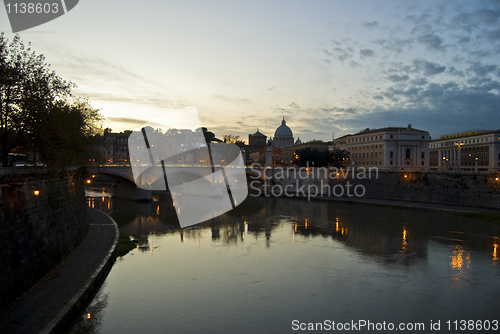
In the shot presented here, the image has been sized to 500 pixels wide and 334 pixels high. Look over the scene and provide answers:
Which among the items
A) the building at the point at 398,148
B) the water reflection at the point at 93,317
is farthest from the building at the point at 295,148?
the water reflection at the point at 93,317

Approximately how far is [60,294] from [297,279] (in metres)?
6.98

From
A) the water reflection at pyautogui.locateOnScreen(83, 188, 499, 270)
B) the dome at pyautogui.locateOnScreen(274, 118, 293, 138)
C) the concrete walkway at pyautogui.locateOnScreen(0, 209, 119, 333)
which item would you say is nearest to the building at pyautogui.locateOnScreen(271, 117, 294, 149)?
the dome at pyautogui.locateOnScreen(274, 118, 293, 138)

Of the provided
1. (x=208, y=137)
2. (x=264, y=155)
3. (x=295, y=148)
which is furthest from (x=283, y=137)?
(x=208, y=137)

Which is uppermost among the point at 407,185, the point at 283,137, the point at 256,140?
the point at 283,137

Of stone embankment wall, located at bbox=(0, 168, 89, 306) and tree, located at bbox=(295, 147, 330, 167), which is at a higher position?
tree, located at bbox=(295, 147, 330, 167)

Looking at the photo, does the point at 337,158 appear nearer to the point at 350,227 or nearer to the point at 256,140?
the point at 350,227

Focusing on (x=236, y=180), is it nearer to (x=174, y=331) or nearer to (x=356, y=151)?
(x=356, y=151)

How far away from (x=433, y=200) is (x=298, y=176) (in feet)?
51.3

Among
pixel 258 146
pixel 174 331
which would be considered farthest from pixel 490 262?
pixel 258 146

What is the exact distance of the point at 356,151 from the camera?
65.6 meters

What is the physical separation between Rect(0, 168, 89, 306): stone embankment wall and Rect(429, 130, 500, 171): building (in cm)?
3964

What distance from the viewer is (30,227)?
10.6m

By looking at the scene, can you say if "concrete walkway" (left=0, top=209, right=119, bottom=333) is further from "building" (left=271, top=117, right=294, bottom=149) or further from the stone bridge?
"building" (left=271, top=117, right=294, bottom=149)

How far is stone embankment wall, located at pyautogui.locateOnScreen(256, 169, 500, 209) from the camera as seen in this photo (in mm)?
28016
